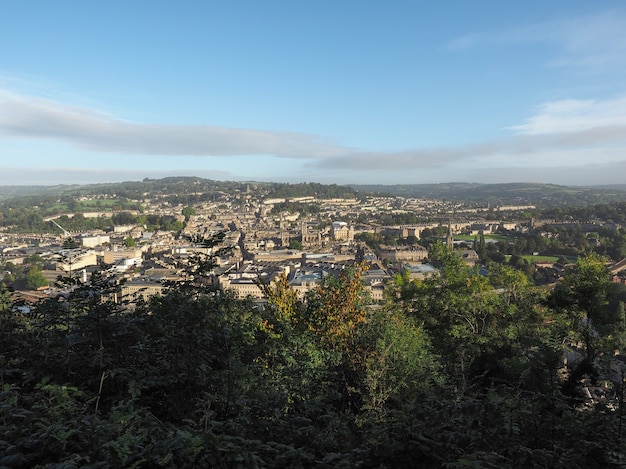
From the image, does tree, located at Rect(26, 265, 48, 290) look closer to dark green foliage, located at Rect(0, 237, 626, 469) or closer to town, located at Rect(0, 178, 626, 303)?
town, located at Rect(0, 178, 626, 303)

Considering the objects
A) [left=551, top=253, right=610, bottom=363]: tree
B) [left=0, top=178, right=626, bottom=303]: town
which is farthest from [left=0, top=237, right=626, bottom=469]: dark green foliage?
[left=551, top=253, right=610, bottom=363]: tree

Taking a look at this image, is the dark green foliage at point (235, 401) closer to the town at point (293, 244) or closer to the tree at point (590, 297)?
the town at point (293, 244)

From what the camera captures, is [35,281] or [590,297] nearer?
[590,297]

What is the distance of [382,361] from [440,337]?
17.8 ft

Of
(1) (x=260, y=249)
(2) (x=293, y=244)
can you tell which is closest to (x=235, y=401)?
(1) (x=260, y=249)

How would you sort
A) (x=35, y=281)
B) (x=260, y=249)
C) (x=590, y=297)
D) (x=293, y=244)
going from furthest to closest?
(x=293, y=244)
(x=260, y=249)
(x=35, y=281)
(x=590, y=297)

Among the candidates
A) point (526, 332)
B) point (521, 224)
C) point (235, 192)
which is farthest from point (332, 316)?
point (235, 192)

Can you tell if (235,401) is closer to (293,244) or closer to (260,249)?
(260,249)

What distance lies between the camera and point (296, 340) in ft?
18.4

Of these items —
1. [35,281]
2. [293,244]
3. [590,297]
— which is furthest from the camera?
[293,244]

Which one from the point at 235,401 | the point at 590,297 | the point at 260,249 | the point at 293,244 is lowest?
the point at 260,249

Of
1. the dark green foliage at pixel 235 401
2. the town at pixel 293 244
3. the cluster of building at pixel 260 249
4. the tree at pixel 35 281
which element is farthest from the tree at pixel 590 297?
the tree at pixel 35 281

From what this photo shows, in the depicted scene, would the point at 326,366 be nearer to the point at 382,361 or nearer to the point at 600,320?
the point at 382,361

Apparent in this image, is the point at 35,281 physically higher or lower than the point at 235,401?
lower
